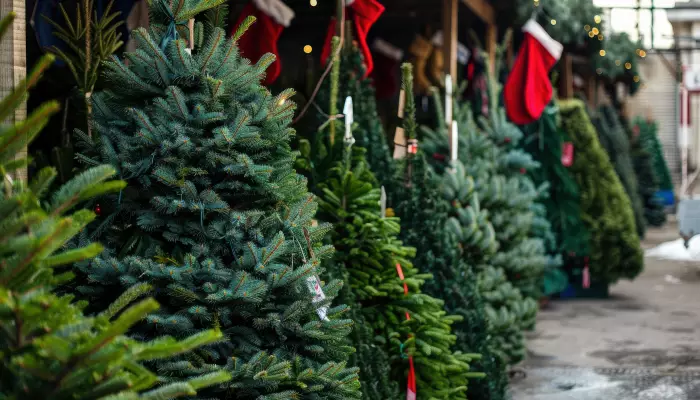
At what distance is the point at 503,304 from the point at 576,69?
11626 millimetres

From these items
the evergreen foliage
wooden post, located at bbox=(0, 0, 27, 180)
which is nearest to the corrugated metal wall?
the evergreen foliage

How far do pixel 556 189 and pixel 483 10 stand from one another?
7.05ft

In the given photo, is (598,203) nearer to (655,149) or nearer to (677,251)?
(677,251)

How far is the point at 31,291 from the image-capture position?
75.2 inches

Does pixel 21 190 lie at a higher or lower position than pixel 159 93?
lower

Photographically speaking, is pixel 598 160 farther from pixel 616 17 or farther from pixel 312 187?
pixel 616 17

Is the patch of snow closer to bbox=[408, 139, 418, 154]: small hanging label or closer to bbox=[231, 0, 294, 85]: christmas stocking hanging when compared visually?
bbox=[231, 0, 294, 85]: christmas stocking hanging

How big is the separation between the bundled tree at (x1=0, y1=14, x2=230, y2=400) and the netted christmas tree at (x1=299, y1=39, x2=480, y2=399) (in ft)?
9.70

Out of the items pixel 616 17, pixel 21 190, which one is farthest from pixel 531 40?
pixel 616 17

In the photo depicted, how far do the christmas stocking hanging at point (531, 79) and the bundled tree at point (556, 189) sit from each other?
839 mm

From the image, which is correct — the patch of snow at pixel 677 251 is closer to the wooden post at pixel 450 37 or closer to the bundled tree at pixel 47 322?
the wooden post at pixel 450 37

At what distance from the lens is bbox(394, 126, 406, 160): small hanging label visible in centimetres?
602

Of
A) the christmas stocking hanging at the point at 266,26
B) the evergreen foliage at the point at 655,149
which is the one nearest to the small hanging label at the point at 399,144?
the christmas stocking hanging at the point at 266,26

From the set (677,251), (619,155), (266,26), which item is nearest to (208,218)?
(266,26)
